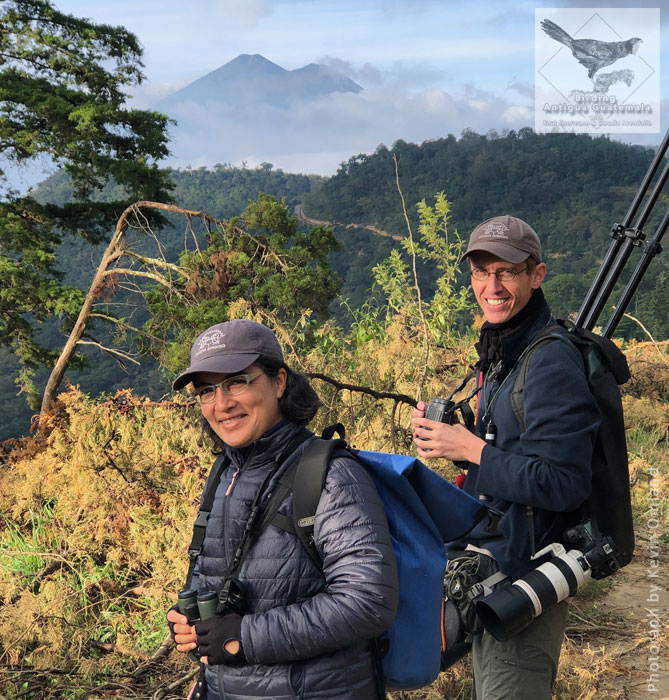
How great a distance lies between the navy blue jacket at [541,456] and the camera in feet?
5.92

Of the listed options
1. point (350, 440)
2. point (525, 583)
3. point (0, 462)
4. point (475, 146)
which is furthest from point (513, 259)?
point (475, 146)

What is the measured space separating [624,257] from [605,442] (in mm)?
1254

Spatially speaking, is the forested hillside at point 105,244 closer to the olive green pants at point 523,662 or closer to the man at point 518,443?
the man at point 518,443

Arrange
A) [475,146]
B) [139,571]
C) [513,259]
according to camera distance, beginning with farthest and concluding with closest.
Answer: [475,146] < [139,571] < [513,259]

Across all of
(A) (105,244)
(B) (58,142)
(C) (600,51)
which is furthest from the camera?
(A) (105,244)

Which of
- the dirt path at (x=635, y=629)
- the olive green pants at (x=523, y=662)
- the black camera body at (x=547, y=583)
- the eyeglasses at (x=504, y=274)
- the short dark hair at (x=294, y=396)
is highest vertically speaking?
the eyeglasses at (x=504, y=274)

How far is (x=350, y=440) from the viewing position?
4.90 m

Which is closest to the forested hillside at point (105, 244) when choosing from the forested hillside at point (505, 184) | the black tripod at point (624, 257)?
the forested hillside at point (505, 184)

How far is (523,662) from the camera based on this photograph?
1.94m

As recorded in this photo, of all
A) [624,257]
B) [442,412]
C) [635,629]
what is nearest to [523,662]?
[442,412]

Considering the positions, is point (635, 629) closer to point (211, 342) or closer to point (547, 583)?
point (547, 583)

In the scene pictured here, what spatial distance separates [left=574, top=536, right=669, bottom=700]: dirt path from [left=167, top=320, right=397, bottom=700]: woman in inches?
96.6

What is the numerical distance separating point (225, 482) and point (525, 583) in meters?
0.79

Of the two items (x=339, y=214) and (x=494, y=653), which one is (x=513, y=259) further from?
(x=339, y=214)
